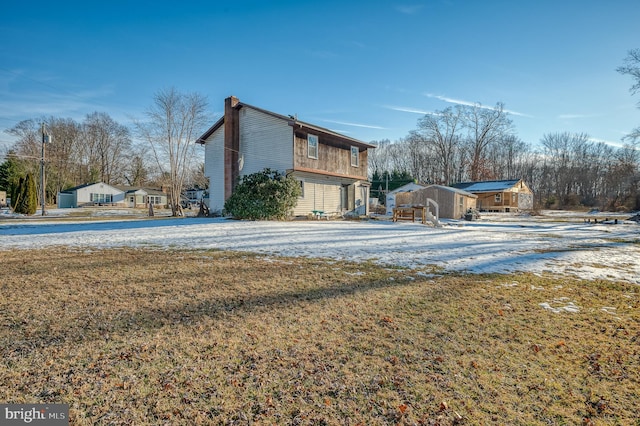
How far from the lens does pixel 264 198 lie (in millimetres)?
16734

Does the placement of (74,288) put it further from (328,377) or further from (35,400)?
(328,377)

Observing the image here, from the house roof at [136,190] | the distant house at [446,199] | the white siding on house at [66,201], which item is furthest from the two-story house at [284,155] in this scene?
the house roof at [136,190]

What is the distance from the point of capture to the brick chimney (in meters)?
19.8

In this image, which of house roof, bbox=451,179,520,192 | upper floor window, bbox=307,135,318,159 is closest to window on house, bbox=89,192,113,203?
upper floor window, bbox=307,135,318,159

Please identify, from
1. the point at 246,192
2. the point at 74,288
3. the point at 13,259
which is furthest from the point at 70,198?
the point at 74,288

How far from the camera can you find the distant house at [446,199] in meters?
26.5

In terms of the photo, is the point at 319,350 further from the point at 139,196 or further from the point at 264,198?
the point at 139,196

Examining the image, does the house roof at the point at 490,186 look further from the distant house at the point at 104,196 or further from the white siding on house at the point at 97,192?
the white siding on house at the point at 97,192

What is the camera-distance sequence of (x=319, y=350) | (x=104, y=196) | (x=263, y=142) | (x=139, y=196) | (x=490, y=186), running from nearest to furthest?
1. (x=319, y=350)
2. (x=263, y=142)
3. (x=490, y=186)
4. (x=104, y=196)
5. (x=139, y=196)

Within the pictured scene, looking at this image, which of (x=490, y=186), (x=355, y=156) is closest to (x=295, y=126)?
(x=355, y=156)

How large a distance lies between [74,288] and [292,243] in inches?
209

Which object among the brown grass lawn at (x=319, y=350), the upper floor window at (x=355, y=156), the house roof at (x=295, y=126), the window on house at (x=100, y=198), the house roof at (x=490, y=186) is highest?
the house roof at (x=295, y=126)

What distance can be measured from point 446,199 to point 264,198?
17.1m

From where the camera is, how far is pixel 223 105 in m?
20.4
